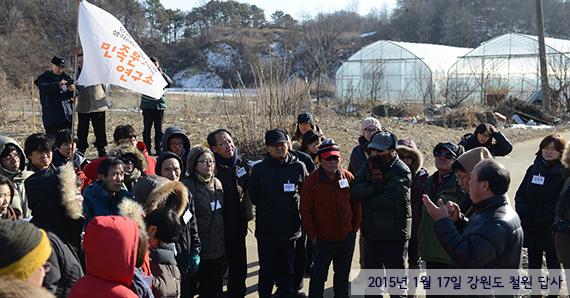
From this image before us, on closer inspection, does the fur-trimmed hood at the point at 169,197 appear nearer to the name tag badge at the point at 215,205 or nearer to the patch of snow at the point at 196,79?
the name tag badge at the point at 215,205

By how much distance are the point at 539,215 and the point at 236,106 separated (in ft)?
23.3

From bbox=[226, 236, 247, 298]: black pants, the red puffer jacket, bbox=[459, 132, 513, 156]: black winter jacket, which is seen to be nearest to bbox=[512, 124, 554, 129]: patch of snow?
bbox=[459, 132, 513, 156]: black winter jacket

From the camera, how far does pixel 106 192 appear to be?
4297 millimetres

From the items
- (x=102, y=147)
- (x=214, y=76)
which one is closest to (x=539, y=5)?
(x=102, y=147)

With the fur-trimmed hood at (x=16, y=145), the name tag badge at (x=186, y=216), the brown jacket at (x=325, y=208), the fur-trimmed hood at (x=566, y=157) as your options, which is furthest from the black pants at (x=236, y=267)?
the fur-trimmed hood at (x=566, y=157)

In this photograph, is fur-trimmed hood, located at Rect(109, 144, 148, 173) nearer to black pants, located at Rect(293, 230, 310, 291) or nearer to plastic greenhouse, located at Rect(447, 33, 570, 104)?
black pants, located at Rect(293, 230, 310, 291)

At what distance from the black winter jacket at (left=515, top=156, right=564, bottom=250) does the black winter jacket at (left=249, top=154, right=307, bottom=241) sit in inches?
86.0

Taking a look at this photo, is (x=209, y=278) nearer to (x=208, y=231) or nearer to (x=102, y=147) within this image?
(x=208, y=231)

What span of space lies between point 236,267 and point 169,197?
1.53 meters

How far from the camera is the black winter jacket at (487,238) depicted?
10.8 ft

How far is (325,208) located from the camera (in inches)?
199

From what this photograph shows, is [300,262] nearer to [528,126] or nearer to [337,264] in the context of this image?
[337,264]

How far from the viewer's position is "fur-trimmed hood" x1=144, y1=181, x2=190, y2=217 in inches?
158

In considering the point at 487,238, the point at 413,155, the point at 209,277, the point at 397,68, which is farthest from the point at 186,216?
the point at 397,68
